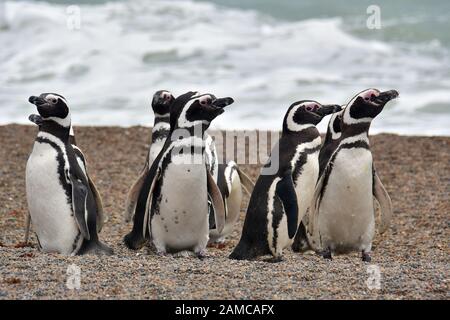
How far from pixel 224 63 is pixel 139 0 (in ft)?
30.9

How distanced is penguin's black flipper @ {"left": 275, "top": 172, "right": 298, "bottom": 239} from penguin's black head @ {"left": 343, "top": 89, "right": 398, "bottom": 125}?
2.82ft

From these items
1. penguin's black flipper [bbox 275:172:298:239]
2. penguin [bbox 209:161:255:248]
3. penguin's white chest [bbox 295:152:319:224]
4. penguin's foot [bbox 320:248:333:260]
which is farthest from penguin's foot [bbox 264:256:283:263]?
penguin [bbox 209:161:255:248]

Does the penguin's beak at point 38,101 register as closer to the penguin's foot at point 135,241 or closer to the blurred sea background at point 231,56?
the penguin's foot at point 135,241

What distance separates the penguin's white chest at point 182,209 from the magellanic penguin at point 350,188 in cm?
97

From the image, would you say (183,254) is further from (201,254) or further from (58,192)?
(58,192)

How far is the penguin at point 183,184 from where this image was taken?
7477 mm

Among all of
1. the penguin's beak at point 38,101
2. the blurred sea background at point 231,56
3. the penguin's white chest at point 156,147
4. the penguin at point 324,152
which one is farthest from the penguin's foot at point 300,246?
the blurred sea background at point 231,56

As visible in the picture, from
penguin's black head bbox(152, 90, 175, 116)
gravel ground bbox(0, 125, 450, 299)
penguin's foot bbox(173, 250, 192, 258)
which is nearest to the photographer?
gravel ground bbox(0, 125, 450, 299)

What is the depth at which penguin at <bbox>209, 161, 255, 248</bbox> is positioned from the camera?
9445mm

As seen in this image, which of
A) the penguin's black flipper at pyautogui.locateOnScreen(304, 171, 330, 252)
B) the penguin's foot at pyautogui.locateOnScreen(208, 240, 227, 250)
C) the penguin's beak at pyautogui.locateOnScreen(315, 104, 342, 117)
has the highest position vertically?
the penguin's beak at pyautogui.locateOnScreen(315, 104, 342, 117)

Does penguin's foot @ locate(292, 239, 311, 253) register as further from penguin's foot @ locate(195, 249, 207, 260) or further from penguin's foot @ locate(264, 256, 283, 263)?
penguin's foot @ locate(195, 249, 207, 260)

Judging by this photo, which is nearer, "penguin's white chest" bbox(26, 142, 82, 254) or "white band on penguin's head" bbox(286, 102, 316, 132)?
"penguin's white chest" bbox(26, 142, 82, 254)
